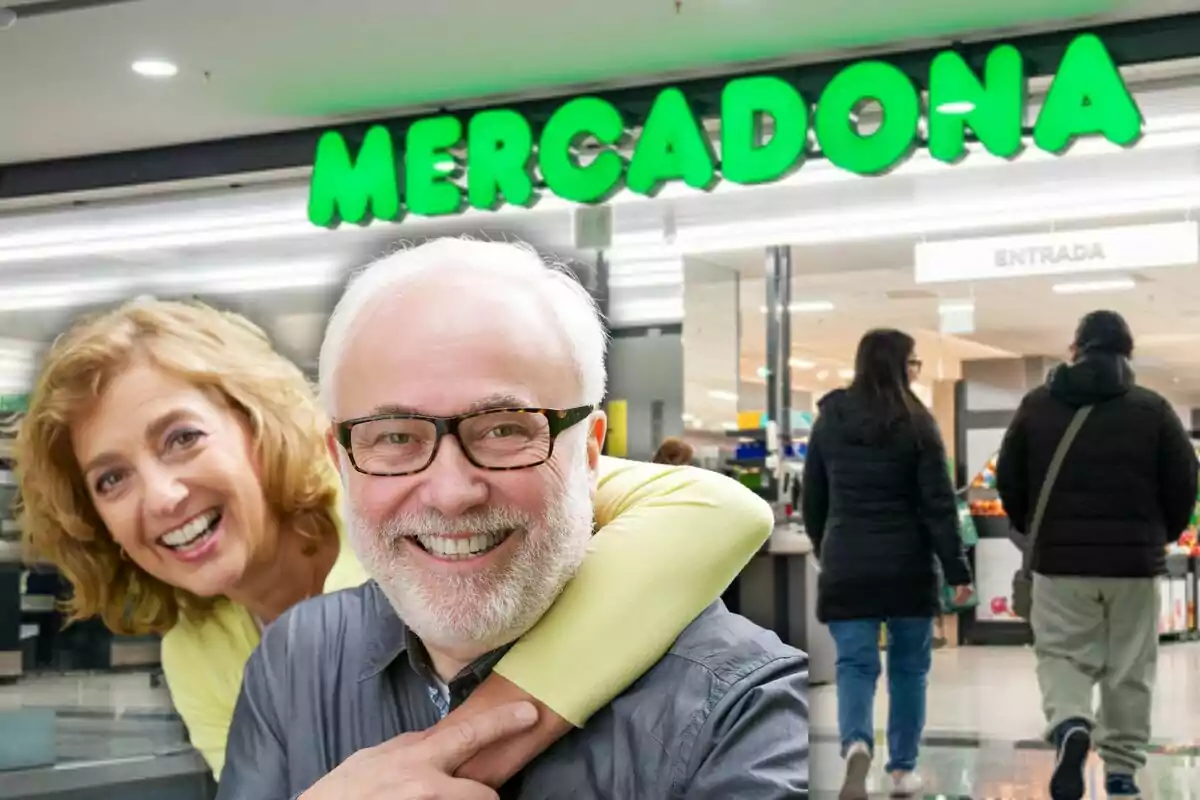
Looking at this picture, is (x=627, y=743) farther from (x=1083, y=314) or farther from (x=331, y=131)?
(x=331, y=131)

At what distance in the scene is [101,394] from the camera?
5.01 feet

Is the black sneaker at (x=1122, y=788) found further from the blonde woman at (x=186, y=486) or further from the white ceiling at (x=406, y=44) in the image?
the blonde woman at (x=186, y=486)

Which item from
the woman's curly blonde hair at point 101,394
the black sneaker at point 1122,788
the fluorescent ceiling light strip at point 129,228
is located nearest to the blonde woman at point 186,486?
the woman's curly blonde hair at point 101,394

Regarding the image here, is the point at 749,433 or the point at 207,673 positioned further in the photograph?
the point at 749,433

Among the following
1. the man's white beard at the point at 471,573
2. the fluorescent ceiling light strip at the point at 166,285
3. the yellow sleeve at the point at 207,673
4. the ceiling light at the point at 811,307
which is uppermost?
the ceiling light at the point at 811,307

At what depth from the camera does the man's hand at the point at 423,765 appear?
113 centimetres

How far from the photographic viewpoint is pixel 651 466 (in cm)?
138

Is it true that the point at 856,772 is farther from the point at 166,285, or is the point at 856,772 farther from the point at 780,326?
the point at 166,285

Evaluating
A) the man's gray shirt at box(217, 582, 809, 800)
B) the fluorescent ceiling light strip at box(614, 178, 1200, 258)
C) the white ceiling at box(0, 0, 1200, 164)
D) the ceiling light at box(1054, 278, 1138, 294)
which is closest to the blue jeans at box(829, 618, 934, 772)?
the fluorescent ceiling light strip at box(614, 178, 1200, 258)

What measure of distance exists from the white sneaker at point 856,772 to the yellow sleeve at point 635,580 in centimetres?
292

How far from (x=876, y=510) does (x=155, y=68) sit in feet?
9.59

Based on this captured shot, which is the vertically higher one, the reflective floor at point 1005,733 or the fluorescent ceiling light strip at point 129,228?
the fluorescent ceiling light strip at point 129,228

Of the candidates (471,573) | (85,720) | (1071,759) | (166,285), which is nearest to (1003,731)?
(1071,759)

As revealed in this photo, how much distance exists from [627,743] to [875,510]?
2.77 m
